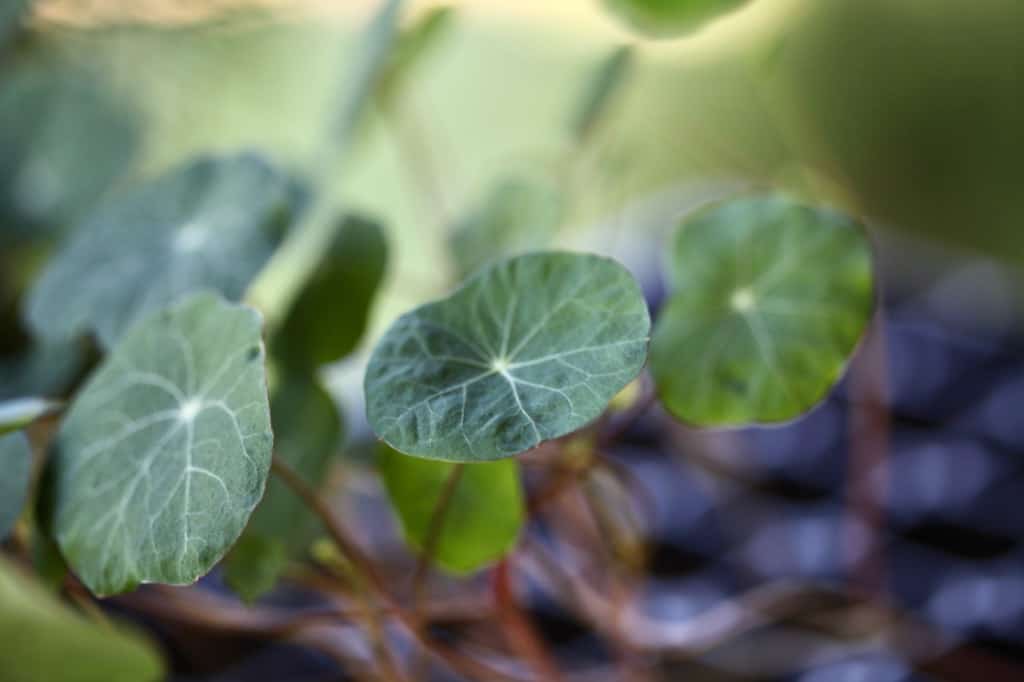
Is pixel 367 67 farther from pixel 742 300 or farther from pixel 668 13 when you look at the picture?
pixel 742 300

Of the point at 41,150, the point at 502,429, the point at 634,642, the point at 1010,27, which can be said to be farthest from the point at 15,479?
the point at 1010,27

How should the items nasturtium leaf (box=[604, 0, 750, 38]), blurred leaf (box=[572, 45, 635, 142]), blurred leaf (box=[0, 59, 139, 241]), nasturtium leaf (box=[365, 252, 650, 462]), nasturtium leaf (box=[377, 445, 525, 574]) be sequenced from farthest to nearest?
blurred leaf (box=[0, 59, 139, 241]) < blurred leaf (box=[572, 45, 635, 142]) < nasturtium leaf (box=[604, 0, 750, 38]) < nasturtium leaf (box=[377, 445, 525, 574]) < nasturtium leaf (box=[365, 252, 650, 462])

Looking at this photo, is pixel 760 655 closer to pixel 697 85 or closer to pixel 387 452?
pixel 387 452

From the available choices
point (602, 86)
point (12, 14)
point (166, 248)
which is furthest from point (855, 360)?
point (12, 14)

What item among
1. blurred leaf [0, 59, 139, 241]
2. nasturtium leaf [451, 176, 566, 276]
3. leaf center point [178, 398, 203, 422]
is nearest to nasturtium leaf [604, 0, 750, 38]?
nasturtium leaf [451, 176, 566, 276]

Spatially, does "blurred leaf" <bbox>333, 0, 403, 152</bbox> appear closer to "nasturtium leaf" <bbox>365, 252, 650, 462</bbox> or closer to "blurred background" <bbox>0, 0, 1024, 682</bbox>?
"blurred background" <bbox>0, 0, 1024, 682</bbox>

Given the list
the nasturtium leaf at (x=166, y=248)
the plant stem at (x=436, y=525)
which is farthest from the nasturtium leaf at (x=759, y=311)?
the nasturtium leaf at (x=166, y=248)
